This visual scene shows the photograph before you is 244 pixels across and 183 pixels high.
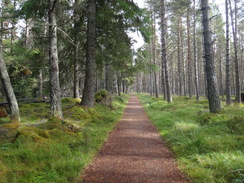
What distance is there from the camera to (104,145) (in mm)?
5691

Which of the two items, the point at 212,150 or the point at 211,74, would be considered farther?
the point at 211,74

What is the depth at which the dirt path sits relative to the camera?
11.6ft

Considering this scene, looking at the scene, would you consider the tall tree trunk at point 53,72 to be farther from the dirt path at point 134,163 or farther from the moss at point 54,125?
the dirt path at point 134,163

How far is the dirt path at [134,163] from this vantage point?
3533 mm

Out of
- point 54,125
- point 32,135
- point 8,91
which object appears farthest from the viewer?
point 8,91

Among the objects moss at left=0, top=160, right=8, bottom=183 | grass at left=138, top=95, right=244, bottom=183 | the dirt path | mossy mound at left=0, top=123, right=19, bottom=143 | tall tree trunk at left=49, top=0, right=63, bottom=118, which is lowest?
the dirt path

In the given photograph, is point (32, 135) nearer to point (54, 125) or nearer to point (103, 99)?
point (54, 125)

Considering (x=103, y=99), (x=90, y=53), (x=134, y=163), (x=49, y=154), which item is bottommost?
(x=134, y=163)

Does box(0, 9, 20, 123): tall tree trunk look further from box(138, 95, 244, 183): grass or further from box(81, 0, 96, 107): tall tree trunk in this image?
box(138, 95, 244, 183): grass

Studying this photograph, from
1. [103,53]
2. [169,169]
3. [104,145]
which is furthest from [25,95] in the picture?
[169,169]

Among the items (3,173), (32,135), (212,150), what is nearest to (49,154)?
(32,135)

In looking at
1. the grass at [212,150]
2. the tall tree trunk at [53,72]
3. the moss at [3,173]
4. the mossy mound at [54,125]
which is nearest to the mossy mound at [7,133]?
the mossy mound at [54,125]

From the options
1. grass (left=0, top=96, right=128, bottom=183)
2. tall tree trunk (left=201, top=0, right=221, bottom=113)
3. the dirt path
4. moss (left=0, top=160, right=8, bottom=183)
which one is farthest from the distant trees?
moss (left=0, top=160, right=8, bottom=183)

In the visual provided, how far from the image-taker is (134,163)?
4254mm
